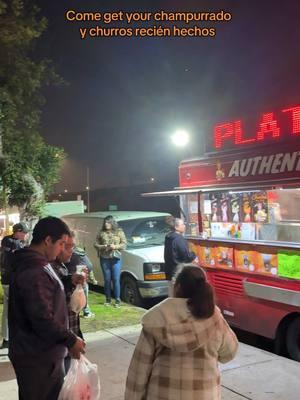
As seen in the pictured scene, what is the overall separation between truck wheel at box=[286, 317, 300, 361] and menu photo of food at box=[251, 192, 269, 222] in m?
1.68

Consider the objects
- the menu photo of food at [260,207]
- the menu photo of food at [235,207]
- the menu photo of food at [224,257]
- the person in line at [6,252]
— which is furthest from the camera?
the menu photo of food at [235,207]

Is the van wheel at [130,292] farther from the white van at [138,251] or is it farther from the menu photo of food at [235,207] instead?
the menu photo of food at [235,207]

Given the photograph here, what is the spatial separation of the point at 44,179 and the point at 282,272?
25.3 feet

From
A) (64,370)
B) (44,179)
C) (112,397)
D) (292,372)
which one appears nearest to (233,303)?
(292,372)

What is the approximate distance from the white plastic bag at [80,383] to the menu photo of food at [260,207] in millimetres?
4515

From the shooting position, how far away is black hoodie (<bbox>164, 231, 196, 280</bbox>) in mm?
7297

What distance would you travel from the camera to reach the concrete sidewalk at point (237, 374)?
15.3ft

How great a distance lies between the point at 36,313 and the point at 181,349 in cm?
83

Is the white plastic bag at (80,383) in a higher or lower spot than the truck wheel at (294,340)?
higher

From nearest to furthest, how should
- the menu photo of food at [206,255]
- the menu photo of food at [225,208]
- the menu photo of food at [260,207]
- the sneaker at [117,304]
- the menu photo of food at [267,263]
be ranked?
the menu photo of food at [267,263] < the menu photo of food at [260,207] < the menu photo of food at [206,255] < the menu photo of food at [225,208] < the sneaker at [117,304]

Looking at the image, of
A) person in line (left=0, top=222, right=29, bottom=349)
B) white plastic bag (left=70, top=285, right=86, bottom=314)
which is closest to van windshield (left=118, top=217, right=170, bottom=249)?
person in line (left=0, top=222, right=29, bottom=349)

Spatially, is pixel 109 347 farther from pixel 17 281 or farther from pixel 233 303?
pixel 17 281

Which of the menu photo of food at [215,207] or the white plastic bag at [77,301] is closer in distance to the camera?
the white plastic bag at [77,301]

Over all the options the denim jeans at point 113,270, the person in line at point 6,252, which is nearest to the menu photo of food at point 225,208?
the denim jeans at point 113,270
